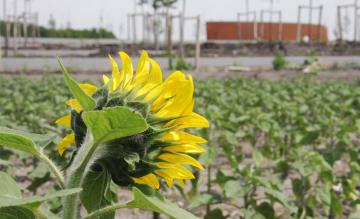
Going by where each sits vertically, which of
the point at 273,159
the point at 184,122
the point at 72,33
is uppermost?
the point at 72,33

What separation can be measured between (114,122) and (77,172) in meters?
0.11

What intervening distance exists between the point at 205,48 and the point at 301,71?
12.1 m

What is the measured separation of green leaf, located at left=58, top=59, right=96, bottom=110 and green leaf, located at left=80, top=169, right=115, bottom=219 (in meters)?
0.14

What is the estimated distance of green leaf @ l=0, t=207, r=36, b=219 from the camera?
0.79 meters

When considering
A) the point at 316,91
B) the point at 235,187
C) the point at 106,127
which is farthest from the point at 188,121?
the point at 316,91

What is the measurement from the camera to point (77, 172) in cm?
79

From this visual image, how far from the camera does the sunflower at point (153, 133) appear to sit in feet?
2.60

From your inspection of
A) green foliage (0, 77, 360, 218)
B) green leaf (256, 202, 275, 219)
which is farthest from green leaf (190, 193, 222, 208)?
green leaf (256, 202, 275, 219)

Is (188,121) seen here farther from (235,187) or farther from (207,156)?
(207,156)

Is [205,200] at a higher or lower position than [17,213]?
lower

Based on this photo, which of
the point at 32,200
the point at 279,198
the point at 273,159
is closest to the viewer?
the point at 32,200

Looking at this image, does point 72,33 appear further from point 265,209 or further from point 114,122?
point 114,122

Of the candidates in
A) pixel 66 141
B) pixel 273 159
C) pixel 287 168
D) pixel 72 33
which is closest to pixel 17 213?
pixel 66 141

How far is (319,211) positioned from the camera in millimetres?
3318
